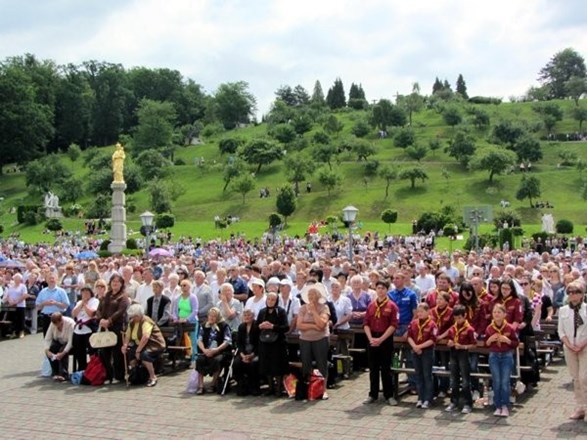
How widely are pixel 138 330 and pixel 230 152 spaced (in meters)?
82.5

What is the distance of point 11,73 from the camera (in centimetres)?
10106

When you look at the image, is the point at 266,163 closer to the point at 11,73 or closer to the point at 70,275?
the point at 11,73

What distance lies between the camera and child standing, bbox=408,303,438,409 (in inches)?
403

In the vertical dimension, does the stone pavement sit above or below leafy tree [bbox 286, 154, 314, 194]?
below

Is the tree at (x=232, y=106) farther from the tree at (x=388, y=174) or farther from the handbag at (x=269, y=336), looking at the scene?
the handbag at (x=269, y=336)

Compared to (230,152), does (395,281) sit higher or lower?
lower

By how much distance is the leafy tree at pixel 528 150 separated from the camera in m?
79.2

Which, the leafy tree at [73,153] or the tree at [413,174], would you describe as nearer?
the tree at [413,174]

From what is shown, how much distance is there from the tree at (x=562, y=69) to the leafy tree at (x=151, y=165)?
267 feet

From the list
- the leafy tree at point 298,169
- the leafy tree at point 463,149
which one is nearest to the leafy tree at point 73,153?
the leafy tree at point 298,169

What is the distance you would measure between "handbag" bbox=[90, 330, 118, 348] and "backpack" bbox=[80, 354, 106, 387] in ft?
1.16

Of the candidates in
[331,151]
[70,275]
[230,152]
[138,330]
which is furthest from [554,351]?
[230,152]

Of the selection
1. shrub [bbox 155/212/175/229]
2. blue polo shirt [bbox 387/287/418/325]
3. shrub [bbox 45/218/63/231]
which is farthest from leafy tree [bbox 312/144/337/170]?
blue polo shirt [bbox 387/287/418/325]

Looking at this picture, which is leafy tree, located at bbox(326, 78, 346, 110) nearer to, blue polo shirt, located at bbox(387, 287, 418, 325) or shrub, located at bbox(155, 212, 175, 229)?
shrub, located at bbox(155, 212, 175, 229)
